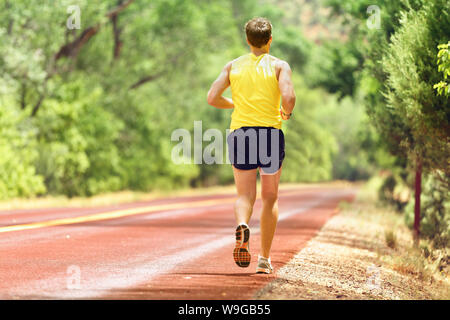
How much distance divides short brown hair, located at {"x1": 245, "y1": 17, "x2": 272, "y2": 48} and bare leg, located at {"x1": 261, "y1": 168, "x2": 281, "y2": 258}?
1227 mm

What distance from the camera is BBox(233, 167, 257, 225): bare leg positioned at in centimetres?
655

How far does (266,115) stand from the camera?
258 inches

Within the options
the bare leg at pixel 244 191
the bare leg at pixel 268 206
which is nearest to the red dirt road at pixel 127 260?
the bare leg at pixel 268 206

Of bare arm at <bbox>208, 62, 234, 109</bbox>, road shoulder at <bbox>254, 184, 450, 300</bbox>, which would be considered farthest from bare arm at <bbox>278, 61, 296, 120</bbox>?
road shoulder at <bbox>254, 184, 450, 300</bbox>

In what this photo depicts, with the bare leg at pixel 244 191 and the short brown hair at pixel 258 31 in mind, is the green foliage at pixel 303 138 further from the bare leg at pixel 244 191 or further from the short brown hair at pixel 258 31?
the bare leg at pixel 244 191

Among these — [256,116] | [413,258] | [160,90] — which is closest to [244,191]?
[256,116]

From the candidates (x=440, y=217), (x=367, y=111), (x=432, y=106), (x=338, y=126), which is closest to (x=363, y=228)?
(x=440, y=217)

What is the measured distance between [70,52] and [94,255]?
2425 cm

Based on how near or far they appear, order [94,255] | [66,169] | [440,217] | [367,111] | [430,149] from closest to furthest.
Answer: [94,255] → [430,149] → [367,111] → [440,217] → [66,169]

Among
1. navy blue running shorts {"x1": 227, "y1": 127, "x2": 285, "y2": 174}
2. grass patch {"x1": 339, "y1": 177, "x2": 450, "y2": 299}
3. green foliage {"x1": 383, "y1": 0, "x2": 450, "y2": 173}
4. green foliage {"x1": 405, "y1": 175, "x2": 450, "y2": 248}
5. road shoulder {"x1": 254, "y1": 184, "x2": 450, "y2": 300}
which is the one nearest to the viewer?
road shoulder {"x1": 254, "y1": 184, "x2": 450, "y2": 300}

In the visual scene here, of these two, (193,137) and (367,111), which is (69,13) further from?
(193,137)

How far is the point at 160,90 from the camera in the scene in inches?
1655

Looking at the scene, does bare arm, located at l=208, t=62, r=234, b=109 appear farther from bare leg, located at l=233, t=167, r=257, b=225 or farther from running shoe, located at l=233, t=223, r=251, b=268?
running shoe, located at l=233, t=223, r=251, b=268

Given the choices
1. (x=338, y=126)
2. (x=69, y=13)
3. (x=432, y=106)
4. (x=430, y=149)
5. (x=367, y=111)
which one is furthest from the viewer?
(x=338, y=126)
